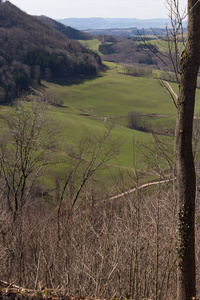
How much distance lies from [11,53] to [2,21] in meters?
44.8

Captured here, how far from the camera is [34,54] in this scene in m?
141

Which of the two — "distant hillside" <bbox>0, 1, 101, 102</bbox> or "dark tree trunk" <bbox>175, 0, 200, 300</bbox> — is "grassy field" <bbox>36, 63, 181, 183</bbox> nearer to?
"distant hillside" <bbox>0, 1, 101, 102</bbox>

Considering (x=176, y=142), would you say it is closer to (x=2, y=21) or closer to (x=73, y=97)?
(x=73, y=97)

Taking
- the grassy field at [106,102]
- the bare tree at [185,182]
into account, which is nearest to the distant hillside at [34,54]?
the grassy field at [106,102]

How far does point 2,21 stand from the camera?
17012 cm

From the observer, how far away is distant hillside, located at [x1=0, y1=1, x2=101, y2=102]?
120938mm

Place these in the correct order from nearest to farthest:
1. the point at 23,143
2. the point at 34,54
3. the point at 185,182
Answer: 1. the point at 185,182
2. the point at 23,143
3. the point at 34,54

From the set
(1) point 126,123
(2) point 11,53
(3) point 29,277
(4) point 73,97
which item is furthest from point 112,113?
(3) point 29,277

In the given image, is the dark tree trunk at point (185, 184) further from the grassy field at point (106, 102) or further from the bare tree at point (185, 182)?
the grassy field at point (106, 102)

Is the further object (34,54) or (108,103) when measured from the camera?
(34,54)

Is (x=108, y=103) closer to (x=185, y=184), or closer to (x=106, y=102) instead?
(x=106, y=102)

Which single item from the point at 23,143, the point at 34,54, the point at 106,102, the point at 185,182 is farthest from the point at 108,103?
the point at 185,182

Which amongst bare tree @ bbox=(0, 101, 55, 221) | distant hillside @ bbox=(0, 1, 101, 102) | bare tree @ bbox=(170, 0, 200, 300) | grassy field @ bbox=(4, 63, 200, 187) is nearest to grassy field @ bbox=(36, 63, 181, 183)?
grassy field @ bbox=(4, 63, 200, 187)

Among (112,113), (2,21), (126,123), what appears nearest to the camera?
(126,123)
